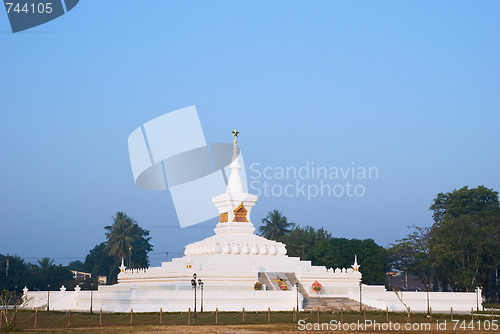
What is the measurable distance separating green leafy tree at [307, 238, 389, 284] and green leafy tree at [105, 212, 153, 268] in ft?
89.6

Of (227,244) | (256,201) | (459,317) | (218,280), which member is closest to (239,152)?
(256,201)

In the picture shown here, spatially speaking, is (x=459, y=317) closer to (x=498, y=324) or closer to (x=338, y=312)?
(x=498, y=324)

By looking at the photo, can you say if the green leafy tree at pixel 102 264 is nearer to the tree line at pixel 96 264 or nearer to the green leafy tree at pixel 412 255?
Result: the tree line at pixel 96 264

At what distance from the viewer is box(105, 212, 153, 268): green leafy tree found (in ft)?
340

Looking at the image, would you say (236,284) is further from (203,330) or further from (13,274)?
(13,274)

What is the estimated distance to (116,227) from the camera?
345ft

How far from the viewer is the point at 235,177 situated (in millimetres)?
73125

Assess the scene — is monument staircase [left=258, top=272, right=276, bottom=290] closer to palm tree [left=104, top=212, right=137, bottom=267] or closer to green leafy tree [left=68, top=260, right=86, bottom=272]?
palm tree [left=104, top=212, right=137, bottom=267]

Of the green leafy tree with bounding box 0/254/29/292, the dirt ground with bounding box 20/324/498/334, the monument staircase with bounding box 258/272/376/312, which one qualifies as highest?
the green leafy tree with bounding box 0/254/29/292

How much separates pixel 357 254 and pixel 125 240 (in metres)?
34.1

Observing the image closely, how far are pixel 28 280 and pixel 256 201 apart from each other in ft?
112

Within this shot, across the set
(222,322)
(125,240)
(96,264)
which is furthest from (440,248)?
(96,264)

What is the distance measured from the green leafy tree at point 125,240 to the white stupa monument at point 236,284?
34200 millimetres

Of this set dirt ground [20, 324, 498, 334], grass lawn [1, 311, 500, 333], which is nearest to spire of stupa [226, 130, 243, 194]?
grass lawn [1, 311, 500, 333]
